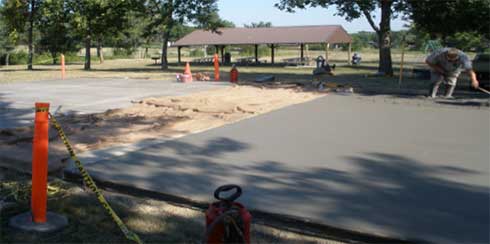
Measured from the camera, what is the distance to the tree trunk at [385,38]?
25.0 m

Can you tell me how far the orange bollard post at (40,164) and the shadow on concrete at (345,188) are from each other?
48.5 inches

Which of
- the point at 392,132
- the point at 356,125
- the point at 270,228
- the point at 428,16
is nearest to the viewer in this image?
the point at 270,228

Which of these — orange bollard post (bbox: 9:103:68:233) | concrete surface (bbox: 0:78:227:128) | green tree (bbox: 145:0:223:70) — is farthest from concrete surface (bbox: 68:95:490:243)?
green tree (bbox: 145:0:223:70)

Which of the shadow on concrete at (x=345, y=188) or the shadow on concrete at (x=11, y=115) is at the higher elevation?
the shadow on concrete at (x=11, y=115)

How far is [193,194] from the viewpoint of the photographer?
16.8 ft

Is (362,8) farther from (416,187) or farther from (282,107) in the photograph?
(416,187)

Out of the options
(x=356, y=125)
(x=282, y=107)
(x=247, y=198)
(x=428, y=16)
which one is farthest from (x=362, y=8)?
(x=247, y=198)

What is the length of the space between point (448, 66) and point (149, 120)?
756cm

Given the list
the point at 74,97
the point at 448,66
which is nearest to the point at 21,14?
the point at 74,97

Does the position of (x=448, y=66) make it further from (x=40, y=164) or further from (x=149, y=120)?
(x=40, y=164)

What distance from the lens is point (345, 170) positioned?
606cm

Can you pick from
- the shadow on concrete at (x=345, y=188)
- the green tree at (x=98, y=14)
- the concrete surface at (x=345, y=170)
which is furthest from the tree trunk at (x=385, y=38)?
the shadow on concrete at (x=345, y=188)

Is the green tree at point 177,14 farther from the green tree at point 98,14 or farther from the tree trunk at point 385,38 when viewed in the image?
the tree trunk at point 385,38

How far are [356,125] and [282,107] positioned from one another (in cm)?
262
